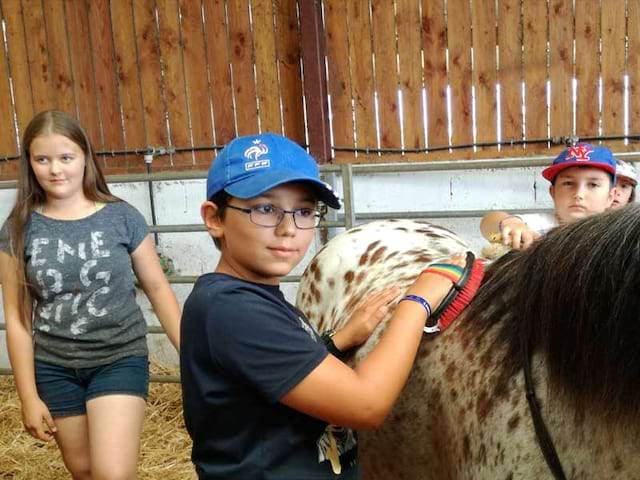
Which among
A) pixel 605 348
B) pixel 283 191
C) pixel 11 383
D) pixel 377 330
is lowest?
pixel 11 383

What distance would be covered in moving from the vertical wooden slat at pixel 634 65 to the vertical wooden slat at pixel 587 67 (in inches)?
7.5

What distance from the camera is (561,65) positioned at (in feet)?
14.4

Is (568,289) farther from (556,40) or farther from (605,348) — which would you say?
(556,40)

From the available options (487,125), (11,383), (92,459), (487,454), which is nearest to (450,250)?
(487,454)

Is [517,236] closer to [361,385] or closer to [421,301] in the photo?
[421,301]

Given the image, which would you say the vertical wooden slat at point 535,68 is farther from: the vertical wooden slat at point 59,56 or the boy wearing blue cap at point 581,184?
the vertical wooden slat at point 59,56

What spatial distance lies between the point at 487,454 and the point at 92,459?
133 cm

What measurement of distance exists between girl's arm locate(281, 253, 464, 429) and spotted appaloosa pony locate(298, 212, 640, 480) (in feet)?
0.85

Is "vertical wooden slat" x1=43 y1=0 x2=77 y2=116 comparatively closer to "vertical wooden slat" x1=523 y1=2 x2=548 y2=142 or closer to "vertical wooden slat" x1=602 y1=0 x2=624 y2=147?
"vertical wooden slat" x1=523 y1=2 x2=548 y2=142

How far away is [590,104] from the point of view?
4.37 meters

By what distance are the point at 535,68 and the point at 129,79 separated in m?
3.04

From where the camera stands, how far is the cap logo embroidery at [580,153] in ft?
7.62

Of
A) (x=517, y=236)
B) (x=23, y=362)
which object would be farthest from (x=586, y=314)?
(x=23, y=362)

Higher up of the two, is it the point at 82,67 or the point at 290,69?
the point at 82,67
